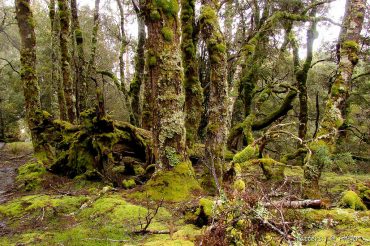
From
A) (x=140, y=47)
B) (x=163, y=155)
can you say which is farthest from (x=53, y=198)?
(x=140, y=47)

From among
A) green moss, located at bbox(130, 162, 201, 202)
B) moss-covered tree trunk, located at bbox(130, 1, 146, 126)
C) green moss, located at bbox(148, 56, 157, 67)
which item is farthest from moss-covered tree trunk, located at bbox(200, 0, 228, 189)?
moss-covered tree trunk, located at bbox(130, 1, 146, 126)

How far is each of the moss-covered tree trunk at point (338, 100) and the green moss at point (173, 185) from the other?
2116 millimetres

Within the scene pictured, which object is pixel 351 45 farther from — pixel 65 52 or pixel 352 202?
pixel 65 52

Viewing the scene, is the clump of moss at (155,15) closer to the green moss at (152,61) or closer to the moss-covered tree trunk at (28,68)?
the green moss at (152,61)

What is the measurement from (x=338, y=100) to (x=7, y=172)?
1141cm

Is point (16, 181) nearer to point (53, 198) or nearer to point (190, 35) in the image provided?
point (53, 198)

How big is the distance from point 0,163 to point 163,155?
37.4 feet

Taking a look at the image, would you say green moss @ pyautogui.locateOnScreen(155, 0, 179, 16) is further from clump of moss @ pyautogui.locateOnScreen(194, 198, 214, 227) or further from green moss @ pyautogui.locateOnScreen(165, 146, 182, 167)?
clump of moss @ pyautogui.locateOnScreen(194, 198, 214, 227)

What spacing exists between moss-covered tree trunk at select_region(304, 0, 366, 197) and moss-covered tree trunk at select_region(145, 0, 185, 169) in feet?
8.00

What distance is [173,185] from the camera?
5902mm

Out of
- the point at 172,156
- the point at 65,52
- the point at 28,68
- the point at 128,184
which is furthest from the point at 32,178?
the point at 65,52

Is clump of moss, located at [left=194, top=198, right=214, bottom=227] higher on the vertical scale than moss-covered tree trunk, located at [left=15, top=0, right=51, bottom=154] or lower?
lower

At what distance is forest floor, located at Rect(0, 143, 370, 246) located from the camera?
3184 mm

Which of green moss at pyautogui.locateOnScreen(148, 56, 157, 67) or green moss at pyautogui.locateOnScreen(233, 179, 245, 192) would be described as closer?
green moss at pyautogui.locateOnScreen(233, 179, 245, 192)
